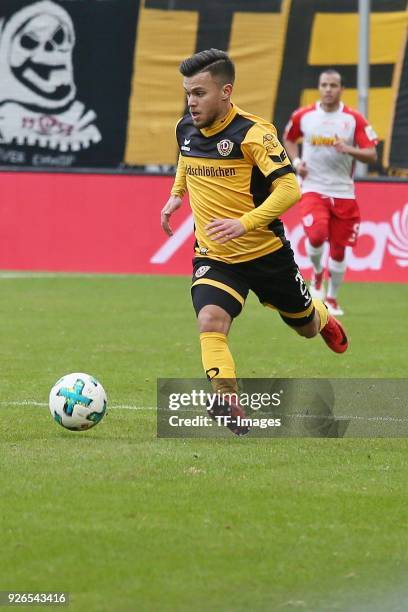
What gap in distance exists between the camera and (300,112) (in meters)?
15.4

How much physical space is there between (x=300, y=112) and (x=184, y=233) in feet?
15.8

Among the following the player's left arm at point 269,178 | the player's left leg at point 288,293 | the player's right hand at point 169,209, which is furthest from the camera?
the player's right hand at point 169,209

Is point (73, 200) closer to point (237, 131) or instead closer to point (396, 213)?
point (396, 213)

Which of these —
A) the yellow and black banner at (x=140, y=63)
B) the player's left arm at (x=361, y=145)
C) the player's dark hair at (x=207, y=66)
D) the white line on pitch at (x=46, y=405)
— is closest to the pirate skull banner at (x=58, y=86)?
the yellow and black banner at (x=140, y=63)

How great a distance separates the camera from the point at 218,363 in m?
7.50

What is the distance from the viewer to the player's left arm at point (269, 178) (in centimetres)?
749

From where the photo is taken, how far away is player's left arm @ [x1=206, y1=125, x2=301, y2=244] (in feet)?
24.6

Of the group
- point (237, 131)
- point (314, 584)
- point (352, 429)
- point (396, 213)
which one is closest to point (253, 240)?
point (237, 131)

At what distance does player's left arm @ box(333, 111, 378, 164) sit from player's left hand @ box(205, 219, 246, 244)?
7.17 metres

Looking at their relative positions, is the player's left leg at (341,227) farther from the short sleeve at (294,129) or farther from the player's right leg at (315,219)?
the short sleeve at (294,129)

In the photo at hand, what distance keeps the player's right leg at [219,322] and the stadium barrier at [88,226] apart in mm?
12061

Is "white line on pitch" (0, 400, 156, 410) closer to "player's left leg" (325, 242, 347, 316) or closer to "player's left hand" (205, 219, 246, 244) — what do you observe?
"player's left hand" (205, 219, 246, 244)

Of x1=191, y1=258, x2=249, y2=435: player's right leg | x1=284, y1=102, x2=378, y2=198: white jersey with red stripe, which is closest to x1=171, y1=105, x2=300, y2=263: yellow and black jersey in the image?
x1=191, y1=258, x2=249, y2=435: player's right leg

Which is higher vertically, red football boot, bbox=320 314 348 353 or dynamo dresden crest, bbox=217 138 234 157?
dynamo dresden crest, bbox=217 138 234 157
